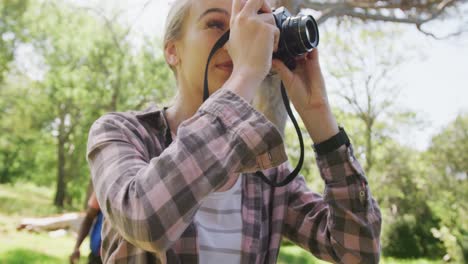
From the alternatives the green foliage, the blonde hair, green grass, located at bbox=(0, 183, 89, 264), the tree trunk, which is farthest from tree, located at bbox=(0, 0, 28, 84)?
the blonde hair

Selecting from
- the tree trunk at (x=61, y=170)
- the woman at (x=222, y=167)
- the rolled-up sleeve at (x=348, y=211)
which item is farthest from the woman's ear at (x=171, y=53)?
the tree trunk at (x=61, y=170)

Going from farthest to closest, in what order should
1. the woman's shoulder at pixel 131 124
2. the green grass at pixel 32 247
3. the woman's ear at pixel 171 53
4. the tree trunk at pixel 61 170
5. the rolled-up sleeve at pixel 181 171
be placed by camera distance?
the tree trunk at pixel 61 170 → the green grass at pixel 32 247 → the woman's ear at pixel 171 53 → the woman's shoulder at pixel 131 124 → the rolled-up sleeve at pixel 181 171

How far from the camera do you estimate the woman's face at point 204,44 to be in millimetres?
1051

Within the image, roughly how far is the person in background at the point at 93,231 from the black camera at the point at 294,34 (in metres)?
1.74

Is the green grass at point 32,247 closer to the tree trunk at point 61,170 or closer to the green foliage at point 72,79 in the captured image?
the green foliage at point 72,79

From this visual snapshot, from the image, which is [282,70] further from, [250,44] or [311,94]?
[250,44]

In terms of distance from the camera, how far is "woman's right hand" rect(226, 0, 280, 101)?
86 centimetres

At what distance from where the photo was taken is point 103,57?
15391 mm

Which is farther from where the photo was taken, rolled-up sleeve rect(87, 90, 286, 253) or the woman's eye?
the woman's eye

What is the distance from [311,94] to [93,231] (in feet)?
6.10

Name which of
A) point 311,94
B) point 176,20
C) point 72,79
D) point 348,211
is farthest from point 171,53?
point 72,79

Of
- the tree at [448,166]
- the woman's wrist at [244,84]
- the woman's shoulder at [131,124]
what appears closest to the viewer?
the woman's wrist at [244,84]

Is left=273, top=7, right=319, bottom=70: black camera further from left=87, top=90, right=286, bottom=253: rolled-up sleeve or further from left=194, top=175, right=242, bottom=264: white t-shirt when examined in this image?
left=194, top=175, right=242, bottom=264: white t-shirt

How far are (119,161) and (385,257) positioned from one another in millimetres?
16267
